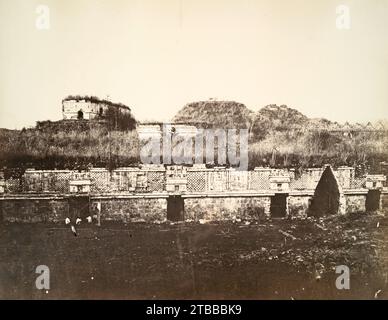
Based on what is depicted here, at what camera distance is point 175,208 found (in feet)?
10.1

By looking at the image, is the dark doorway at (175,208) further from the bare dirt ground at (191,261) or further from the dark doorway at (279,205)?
the dark doorway at (279,205)

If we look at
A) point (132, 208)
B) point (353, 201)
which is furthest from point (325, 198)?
point (132, 208)

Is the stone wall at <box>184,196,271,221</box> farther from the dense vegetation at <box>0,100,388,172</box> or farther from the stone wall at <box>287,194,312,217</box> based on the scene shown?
the dense vegetation at <box>0,100,388,172</box>

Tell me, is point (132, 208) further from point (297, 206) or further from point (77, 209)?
point (297, 206)

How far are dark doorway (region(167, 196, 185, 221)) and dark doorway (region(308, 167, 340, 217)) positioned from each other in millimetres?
907

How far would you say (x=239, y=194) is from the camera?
3.07 m

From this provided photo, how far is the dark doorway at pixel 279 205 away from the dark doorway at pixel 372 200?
1.90 feet

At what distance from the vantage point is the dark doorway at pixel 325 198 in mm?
3055

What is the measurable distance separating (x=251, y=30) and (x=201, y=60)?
402 mm

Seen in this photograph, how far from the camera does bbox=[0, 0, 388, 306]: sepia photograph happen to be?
299 cm

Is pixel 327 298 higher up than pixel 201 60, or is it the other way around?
pixel 201 60
